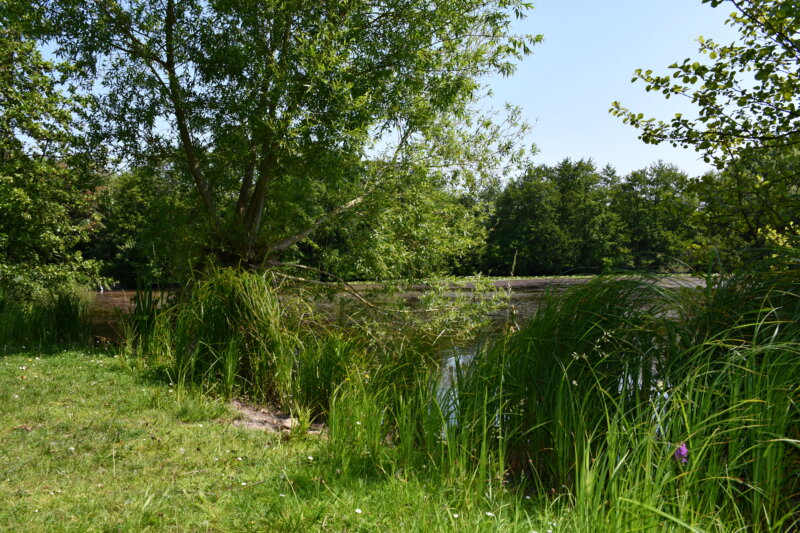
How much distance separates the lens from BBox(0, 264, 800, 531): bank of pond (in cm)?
257

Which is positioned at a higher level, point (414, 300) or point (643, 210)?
point (643, 210)

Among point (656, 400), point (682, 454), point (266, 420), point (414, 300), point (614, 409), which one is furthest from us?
point (414, 300)

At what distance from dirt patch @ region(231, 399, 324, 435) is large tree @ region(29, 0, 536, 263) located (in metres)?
3.38

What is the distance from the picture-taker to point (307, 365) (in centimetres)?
561

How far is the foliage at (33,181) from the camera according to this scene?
12.0 metres

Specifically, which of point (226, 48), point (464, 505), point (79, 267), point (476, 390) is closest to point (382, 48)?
point (226, 48)

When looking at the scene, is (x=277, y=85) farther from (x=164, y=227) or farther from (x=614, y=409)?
(x=614, y=409)

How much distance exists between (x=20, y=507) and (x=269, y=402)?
A: 2.98 m

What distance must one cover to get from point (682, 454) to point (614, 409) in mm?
805

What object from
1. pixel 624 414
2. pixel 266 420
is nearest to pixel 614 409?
pixel 624 414

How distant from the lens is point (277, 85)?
24.3 feet

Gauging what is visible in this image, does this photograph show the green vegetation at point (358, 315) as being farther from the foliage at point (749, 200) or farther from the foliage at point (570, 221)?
the foliage at point (570, 221)

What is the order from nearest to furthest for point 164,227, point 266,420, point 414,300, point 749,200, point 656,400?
1. point 656,400
2. point 266,420
3. point 749,200
4. point 164,227
5. point 414,300

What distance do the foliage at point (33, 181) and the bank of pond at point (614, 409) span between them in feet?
29.6
